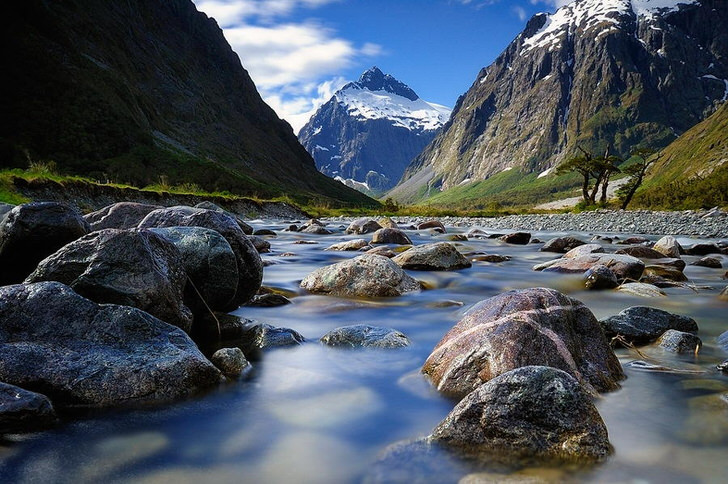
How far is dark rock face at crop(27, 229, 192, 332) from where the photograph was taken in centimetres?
551

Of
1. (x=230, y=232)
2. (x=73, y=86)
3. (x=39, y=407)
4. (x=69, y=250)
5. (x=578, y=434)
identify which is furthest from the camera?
(x=73, y=86)

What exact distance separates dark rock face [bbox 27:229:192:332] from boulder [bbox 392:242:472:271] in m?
8.03

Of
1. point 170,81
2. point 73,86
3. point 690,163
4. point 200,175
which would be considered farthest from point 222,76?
point 690,163

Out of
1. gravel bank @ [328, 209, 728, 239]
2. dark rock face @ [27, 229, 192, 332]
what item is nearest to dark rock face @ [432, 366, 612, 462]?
dark rock face @ [27, 229, 192, 332]

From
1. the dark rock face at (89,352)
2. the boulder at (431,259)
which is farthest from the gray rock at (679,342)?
the boulder at (431,259)

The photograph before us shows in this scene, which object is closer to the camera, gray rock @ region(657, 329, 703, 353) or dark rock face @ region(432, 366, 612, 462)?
dark rock face @ region(432, 366, 612, 462)

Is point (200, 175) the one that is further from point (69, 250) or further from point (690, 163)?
point (690, 163)

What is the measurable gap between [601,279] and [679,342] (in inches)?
187

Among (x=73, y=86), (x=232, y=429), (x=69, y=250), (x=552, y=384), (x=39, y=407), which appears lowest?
(x=232, y=429)

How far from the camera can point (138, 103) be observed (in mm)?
93000

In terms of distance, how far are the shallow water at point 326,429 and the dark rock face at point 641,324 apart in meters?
0.34

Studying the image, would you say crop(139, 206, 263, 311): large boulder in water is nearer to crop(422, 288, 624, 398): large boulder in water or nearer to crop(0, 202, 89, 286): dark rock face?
crop(0, 202, 89, 286): dark rock face

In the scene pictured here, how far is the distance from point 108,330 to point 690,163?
234 meters

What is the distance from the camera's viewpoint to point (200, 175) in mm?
71312
